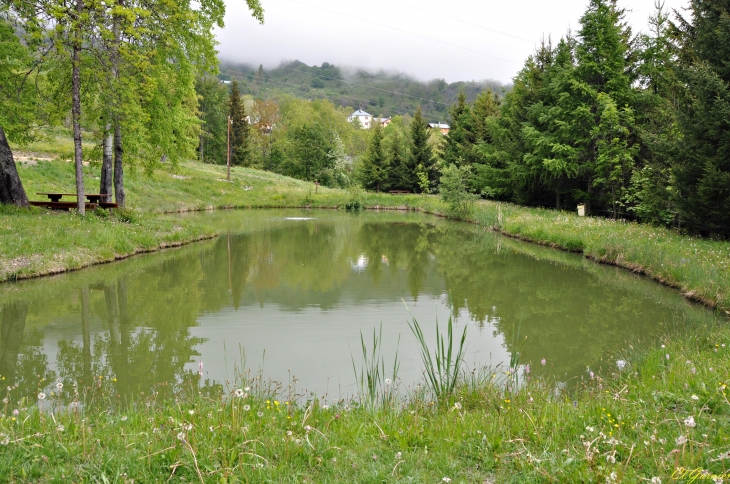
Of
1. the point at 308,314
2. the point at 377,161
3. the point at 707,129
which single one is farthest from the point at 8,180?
the point at 377,161

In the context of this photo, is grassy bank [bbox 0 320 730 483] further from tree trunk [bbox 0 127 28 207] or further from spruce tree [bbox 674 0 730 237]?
tree trunk [bbox 0 127 28 207]

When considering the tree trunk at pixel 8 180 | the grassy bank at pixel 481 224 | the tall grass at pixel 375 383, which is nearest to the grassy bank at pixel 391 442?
the tall grass at pixel 375 383

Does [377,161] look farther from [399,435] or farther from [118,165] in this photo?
[399,435]

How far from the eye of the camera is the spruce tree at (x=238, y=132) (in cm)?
6494

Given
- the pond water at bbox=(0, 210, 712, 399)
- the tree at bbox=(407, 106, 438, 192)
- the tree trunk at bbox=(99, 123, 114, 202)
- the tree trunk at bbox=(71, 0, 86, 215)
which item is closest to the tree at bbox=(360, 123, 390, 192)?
the tree at bbox=(407, 106, 438, 192)

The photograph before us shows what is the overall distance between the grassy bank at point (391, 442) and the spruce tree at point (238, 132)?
62.7 meters

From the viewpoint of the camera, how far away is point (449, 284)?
42.8ft

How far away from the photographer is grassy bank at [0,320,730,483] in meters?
3.26

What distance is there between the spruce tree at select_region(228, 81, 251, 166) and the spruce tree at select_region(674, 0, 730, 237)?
5500 cm

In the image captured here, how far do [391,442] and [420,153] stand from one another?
45.2m

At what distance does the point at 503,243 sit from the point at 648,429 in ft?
57.8

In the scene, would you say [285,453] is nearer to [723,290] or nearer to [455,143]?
[723,290]

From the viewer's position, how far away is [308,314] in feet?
31.5

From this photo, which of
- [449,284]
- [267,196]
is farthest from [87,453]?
[267,196]
